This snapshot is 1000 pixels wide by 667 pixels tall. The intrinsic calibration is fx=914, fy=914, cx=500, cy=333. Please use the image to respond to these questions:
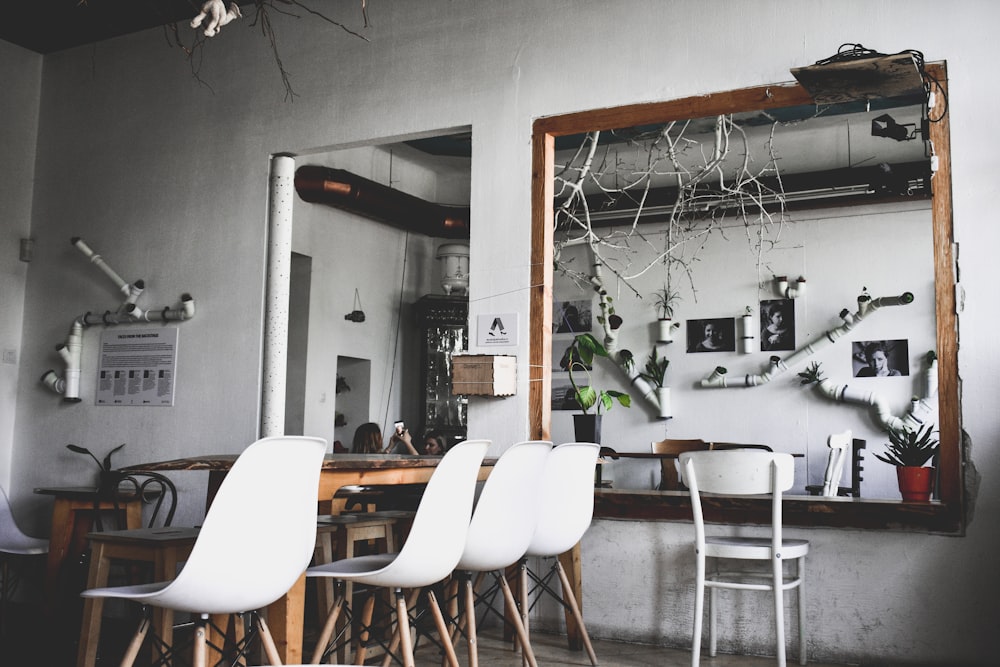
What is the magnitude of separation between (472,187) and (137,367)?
2705 mm

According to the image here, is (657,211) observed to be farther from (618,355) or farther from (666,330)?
(618,355)

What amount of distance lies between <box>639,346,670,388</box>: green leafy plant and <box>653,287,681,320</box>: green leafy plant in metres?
0.35

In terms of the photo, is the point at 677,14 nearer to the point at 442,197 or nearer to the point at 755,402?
the point at 755,402

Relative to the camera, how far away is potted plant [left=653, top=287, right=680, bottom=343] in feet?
29.2

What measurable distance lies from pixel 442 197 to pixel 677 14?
17.4 feet

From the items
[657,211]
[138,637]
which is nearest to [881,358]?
[657,211]

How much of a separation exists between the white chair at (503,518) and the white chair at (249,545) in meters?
0.77

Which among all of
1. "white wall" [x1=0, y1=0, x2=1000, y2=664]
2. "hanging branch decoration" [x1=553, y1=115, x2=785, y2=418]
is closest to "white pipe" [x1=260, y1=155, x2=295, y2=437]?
"white wall" [x1=0, y1=0, x2=1000, y2=664]

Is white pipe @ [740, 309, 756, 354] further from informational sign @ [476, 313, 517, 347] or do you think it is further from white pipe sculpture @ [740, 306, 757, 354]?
informational sign @ [476, 313, 517, 347]

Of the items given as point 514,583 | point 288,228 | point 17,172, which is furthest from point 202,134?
point 514,583

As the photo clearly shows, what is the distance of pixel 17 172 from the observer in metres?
6.67

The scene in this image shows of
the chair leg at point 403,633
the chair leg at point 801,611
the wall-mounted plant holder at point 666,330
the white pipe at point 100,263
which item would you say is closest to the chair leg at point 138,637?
the chair leg at point 403,633

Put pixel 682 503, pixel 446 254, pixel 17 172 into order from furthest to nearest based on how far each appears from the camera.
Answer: pixel 446 254
pixel 17 172
pixel 682 503

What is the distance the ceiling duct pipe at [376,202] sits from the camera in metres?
7.37
